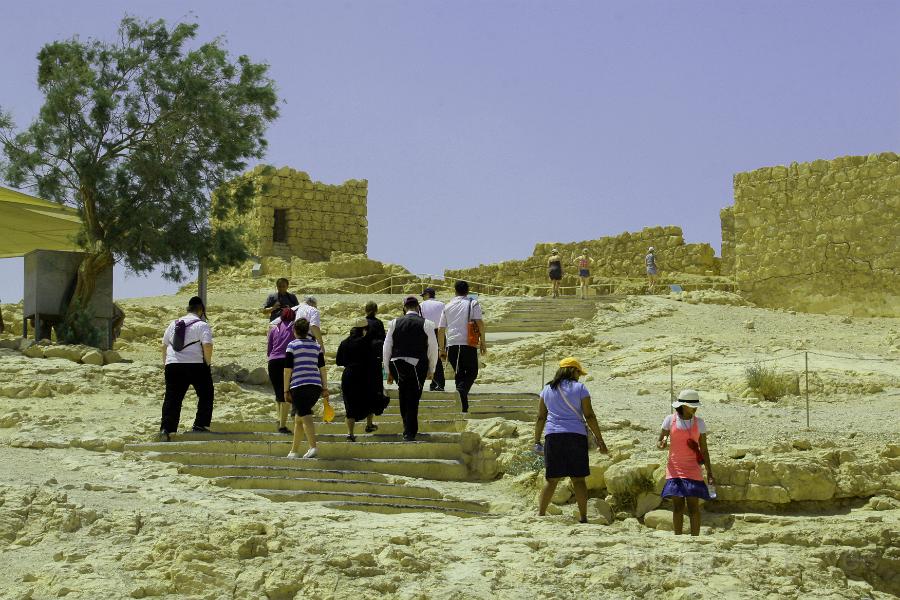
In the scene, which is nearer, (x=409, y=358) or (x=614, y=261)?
(x=409, y=358)

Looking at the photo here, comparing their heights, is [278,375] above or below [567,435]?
above

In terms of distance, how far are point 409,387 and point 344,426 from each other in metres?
1.36

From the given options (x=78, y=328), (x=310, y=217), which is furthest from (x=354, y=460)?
(x=310, y=217)

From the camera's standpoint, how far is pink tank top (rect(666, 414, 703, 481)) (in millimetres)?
9836

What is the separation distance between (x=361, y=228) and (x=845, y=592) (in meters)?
28.3

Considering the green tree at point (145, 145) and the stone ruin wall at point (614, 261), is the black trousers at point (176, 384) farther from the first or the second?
the stone ruin wall at point (614, 261)

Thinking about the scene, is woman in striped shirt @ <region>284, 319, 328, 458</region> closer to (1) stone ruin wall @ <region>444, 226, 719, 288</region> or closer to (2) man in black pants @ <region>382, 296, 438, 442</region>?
(2) man in black pants @ <region>382, 296, 438, 442</region>

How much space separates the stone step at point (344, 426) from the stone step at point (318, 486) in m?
1.99

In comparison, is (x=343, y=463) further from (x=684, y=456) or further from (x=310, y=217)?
(x=310, y=217)

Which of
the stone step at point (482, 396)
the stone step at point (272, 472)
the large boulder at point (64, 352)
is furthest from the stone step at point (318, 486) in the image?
the large boulder at point (64, 352)

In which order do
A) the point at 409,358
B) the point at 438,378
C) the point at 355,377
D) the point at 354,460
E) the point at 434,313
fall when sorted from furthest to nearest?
1. the point at 438,378
2. the point at 434,313
3. the point at 355,377
4. the point at 409,358
5. the point at 354,460

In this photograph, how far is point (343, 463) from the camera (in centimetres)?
1172

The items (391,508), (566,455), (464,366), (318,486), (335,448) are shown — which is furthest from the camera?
(464,366)

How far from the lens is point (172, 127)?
61.1 ft
